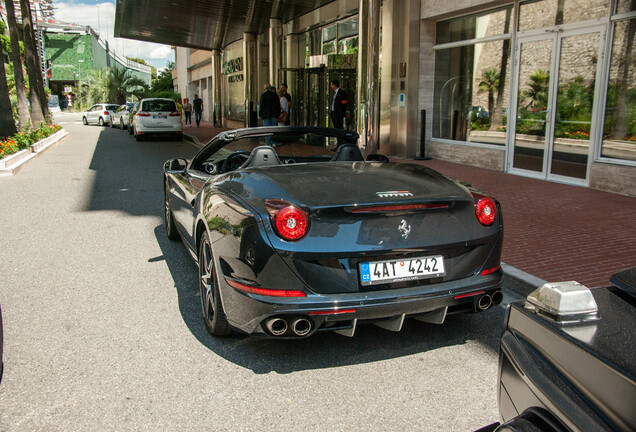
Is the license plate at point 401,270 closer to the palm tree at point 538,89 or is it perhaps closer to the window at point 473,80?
the palm tree at point 538,89

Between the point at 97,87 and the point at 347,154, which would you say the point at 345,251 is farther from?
the point at 97,87

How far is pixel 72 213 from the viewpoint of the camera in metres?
8.48

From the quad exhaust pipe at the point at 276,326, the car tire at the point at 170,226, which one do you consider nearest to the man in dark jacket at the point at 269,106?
the car tire at the point at 170,226

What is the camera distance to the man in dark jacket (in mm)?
16906

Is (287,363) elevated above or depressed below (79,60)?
below

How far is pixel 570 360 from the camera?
5.02ft

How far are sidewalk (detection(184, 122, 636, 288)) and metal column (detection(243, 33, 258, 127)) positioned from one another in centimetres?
1698

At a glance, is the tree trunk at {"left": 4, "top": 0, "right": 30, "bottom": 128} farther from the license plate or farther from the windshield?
the license plate

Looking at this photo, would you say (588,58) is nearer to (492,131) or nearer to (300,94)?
(492,131)

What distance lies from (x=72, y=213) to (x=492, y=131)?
8.84 m

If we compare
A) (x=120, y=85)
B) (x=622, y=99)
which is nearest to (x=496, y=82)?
(x=622, y=99)

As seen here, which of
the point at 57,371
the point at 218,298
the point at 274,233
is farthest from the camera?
the point at 218,298

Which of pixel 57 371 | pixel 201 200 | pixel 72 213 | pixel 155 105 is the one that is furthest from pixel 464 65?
pixel 155 105

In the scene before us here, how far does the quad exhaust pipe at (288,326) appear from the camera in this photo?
3.13m
